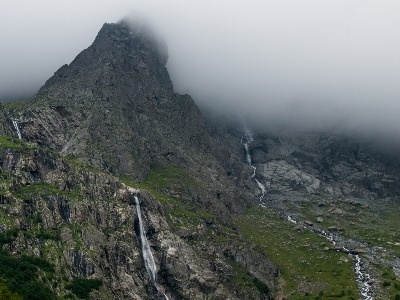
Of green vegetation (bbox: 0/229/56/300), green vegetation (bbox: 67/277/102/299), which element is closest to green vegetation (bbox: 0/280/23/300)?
green vegetation (bbox: 0/229/56/300)

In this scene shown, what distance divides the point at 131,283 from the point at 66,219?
35980mm

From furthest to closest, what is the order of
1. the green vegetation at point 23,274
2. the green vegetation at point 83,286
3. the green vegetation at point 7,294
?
the green vegetation at point 83,286
the green vegetation at point 23,274
the green vegetation at point 7,294

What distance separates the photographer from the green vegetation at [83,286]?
168625 mm

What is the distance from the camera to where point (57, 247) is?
599 feet

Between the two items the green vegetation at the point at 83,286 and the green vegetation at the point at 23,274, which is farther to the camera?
the green vegetation at the point at 83,286

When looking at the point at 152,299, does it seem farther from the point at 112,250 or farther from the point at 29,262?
the point at 29,262

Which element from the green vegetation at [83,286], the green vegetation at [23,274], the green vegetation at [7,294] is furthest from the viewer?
the green vegetation at [83,286]

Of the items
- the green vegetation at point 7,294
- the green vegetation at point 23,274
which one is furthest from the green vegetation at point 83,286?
the green vegetation at point 7,294

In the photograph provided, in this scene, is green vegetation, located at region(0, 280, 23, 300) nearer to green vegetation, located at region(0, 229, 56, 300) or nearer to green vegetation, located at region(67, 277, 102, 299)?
green vegetation, located at region(0, 229, 56, 300)

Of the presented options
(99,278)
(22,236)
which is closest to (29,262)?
(22,236)

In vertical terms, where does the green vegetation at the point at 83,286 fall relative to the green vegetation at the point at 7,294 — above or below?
below

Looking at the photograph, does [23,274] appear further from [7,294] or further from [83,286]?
[7,294]

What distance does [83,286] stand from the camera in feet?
570

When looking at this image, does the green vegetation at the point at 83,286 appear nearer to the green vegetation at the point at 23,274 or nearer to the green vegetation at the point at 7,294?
the green vegetation at the point at 23,274
